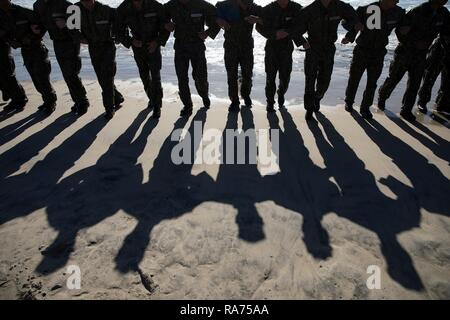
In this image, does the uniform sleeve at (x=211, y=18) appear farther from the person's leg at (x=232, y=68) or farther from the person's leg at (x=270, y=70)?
the person's leg at (x=270, y=70)

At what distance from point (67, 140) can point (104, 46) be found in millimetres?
1764

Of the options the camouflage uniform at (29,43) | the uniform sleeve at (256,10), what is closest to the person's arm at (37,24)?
the camouflage uniform at (29,43)

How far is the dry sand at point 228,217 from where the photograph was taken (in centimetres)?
252

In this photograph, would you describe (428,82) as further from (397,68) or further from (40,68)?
(40,68)

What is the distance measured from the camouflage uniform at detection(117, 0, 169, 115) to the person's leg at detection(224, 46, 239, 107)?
1143 mm

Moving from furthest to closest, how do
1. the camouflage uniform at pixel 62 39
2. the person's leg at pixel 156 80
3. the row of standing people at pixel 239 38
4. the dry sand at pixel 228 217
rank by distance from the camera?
the person's leg at pixel 156 80, the camouflage uniform at pixel 62 39, the row of standing people at pixel 239 38, the dry sand at pixel 228 217

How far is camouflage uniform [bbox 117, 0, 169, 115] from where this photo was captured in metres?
5.39

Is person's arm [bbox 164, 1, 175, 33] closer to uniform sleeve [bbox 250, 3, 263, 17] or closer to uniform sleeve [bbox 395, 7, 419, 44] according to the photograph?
uniform sleeve [bbox 250, 3, 263, 17]

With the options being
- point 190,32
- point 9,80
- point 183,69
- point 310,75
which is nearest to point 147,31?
point 190,32

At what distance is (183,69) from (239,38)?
45.4 inches

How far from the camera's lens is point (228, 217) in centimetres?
324

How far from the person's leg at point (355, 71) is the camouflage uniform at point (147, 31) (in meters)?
3.34
